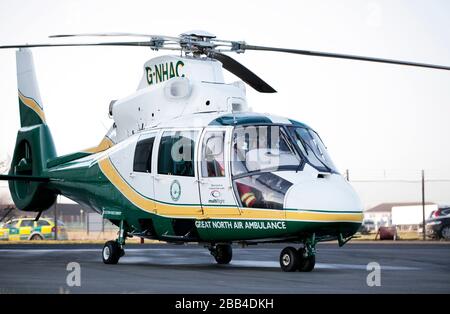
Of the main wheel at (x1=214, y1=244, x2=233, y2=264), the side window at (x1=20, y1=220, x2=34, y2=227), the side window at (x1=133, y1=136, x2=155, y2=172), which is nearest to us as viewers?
the side window at (x1=133, y1=136, x2=155, y2=172)

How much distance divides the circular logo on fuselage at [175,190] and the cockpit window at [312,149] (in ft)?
8.62

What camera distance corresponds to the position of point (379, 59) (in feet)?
55.1

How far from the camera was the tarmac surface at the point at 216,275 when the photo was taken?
12.2 metres

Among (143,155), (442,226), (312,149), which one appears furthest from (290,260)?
(442,226)

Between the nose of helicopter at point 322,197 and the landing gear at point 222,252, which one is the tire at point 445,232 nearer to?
the landing gear at point 222,252

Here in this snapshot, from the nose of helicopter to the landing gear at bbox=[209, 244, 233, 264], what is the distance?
13.5 ft

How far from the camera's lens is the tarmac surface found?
1218cm

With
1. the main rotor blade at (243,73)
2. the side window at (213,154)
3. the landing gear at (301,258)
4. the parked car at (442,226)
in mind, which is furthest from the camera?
the parked car at (442,226)

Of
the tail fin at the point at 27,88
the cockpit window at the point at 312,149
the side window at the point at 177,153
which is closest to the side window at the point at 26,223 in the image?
the tail fin at the point at 27,88

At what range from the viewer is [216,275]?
599 inches

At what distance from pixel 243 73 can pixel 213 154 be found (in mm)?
3781

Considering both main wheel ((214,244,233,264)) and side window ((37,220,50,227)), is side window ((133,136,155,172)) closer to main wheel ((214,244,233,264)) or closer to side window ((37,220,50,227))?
main wheel ((214,244,233,264))

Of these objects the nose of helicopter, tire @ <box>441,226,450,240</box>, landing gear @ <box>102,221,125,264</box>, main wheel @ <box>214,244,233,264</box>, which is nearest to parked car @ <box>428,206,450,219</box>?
tire @ <box>441,226,450,240</box>
